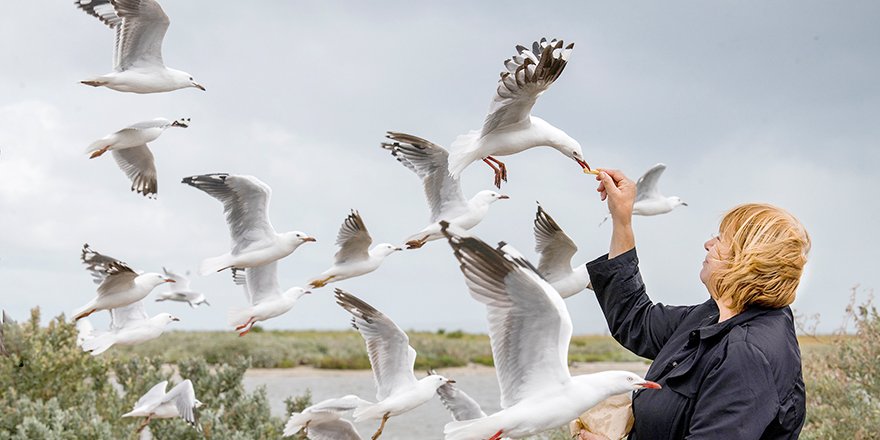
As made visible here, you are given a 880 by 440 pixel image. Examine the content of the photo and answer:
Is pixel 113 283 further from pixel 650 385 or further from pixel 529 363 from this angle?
pixel 650 385

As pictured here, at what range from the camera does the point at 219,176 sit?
5262mm

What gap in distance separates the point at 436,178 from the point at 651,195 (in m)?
2.54

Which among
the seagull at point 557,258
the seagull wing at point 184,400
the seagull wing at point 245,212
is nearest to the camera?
the seagull at point 557,258

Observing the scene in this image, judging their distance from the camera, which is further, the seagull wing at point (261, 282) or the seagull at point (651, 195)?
Answer: the seagull at point (651, 195)

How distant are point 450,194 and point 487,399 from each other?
475 inches

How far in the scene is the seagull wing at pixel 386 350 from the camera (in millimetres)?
5059

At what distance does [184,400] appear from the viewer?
6.79 metres

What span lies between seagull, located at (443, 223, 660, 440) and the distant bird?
977mm

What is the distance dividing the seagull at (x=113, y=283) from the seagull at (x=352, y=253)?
115 cm

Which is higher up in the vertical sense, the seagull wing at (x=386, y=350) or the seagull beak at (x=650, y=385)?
the seagull wing at (x=386, y=350)

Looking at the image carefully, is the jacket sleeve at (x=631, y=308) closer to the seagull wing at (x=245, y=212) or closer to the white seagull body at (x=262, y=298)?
the white seagull body at (x=262, y=298)

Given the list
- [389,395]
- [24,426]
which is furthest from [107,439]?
[389,395]

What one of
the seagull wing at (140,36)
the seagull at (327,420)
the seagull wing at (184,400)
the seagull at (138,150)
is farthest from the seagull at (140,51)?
the seagull wing at (184,400)

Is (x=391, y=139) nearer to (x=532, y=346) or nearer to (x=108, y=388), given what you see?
(x=532, y=346)
